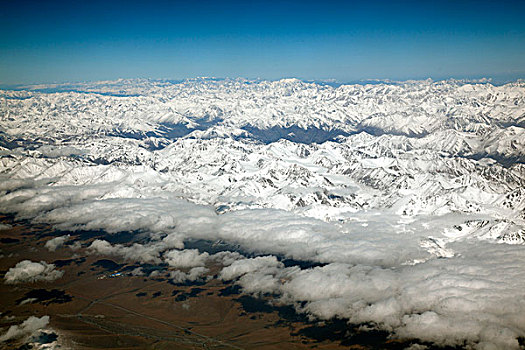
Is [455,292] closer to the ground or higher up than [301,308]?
higher up

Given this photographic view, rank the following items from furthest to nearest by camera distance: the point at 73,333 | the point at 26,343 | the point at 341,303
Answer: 1. the point at 341,303
2. the point at 73,333
3. the point at 26,343

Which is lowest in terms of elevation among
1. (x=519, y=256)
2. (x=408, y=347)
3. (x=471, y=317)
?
(x=408, y=347)

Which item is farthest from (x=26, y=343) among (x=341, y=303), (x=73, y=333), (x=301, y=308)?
(x=341, y=303)

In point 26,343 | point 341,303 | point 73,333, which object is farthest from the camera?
point 341,303

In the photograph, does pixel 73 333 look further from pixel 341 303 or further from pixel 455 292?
pixel 455 292

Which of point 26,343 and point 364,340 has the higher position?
point 26,343

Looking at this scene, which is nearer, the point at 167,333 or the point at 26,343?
the point at 26,343

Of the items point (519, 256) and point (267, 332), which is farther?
point (519, 256)

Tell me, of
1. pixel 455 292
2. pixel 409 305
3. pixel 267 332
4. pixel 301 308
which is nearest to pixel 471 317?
pixel 455 292

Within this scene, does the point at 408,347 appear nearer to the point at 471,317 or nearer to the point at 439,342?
the point at 439,342
